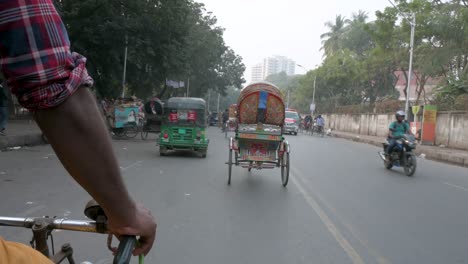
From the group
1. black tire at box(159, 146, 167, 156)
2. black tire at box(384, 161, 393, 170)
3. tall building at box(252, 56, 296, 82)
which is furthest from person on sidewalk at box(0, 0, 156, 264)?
tall building at box(252, 56, 296, 82)

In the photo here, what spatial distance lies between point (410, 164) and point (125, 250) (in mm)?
12180

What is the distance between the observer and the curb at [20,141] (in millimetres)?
12927

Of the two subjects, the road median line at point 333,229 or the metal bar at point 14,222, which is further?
the road median line at point 333,229

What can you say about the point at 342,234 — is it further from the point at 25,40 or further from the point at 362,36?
the point at 362,36

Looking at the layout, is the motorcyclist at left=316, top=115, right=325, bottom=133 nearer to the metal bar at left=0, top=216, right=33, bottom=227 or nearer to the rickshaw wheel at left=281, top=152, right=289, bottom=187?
the rickshaw wheel at left=281, top=152, right=289, bottom=187

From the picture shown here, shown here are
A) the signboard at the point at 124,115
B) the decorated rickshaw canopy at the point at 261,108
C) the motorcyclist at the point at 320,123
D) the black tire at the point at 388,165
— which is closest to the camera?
the decorated rickshaw canopy at the point at 261,108

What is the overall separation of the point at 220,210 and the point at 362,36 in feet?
187

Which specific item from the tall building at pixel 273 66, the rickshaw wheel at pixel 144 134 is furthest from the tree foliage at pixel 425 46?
the tall building at pixel 273 66

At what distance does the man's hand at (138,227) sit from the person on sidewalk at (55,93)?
92 millimetres

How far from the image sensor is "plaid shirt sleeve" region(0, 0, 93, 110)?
1.06 metres

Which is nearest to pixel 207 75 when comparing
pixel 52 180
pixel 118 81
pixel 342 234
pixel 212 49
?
pixel 212 49

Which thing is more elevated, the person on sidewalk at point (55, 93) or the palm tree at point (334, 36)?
the palm tree at point (334, 36)

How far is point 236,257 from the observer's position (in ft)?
14.8

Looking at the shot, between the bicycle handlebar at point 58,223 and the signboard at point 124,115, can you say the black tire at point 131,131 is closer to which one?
the signboard at point 124,115
